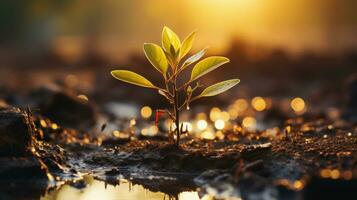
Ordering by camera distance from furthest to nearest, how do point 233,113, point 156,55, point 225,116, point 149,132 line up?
point 233,113 → point 225,116 → point 149,132 → point 156,55

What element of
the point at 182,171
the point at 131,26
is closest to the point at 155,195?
the point at 182,171

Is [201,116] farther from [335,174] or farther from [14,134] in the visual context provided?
[335,174]

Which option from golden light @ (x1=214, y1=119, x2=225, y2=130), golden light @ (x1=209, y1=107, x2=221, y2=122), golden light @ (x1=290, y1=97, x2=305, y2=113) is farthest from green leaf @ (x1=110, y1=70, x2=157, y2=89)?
golden light @ (x1=290, y1=97, x2=305, y2=113)

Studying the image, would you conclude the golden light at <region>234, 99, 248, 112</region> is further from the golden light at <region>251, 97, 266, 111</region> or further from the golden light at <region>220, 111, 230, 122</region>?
the golden light at <region>220, 111, 230, 122</region>

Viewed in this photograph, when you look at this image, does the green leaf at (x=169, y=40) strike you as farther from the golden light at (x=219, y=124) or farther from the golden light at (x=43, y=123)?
the golden light at (x=219, y=124)

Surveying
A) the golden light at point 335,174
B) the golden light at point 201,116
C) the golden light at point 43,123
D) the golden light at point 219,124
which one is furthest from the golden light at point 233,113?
the golden light at point 335,174

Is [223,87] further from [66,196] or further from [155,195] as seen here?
[66,196]

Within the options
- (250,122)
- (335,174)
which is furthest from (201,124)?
(335,174)
